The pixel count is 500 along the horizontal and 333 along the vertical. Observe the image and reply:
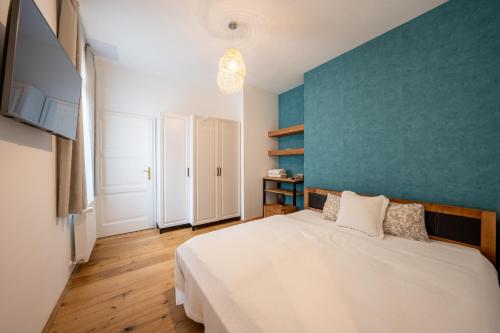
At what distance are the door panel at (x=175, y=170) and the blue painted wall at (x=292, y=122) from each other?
2.04m

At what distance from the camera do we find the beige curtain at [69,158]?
5.07 feet

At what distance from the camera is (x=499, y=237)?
1.59 metres

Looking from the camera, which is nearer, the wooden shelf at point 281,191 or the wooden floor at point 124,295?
the wooden floor at point 124,295

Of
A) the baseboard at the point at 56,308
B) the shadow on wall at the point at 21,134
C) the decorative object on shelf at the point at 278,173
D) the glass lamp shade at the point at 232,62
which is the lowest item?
the baseboard at the point at 56,308

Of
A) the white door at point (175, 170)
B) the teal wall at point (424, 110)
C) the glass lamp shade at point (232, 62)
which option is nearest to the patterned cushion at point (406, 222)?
the teal wall at point (424, 110)

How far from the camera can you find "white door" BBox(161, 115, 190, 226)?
317cm

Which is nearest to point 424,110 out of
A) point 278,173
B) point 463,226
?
point 463,226

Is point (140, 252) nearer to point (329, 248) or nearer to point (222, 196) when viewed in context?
point (222, 196)

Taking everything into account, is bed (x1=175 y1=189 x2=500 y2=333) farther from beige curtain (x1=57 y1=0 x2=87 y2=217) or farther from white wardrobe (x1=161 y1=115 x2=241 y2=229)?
white wardrobe (x1=161 y1=115 x2=241 y2=229)

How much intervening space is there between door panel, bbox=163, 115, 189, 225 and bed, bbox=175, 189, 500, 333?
72.1 inches

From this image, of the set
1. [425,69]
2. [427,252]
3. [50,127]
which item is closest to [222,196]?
[50,127]

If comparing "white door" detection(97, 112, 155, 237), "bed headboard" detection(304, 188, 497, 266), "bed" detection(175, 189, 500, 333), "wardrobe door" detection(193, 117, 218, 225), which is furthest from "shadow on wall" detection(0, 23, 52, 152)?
"bed headboard" detection(304, 188, 497, 266)

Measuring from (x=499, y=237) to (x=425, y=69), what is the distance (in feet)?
5.56

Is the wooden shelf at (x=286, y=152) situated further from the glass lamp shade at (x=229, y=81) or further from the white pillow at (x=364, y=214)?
the glass lamp shade at (x=229, y=81)
